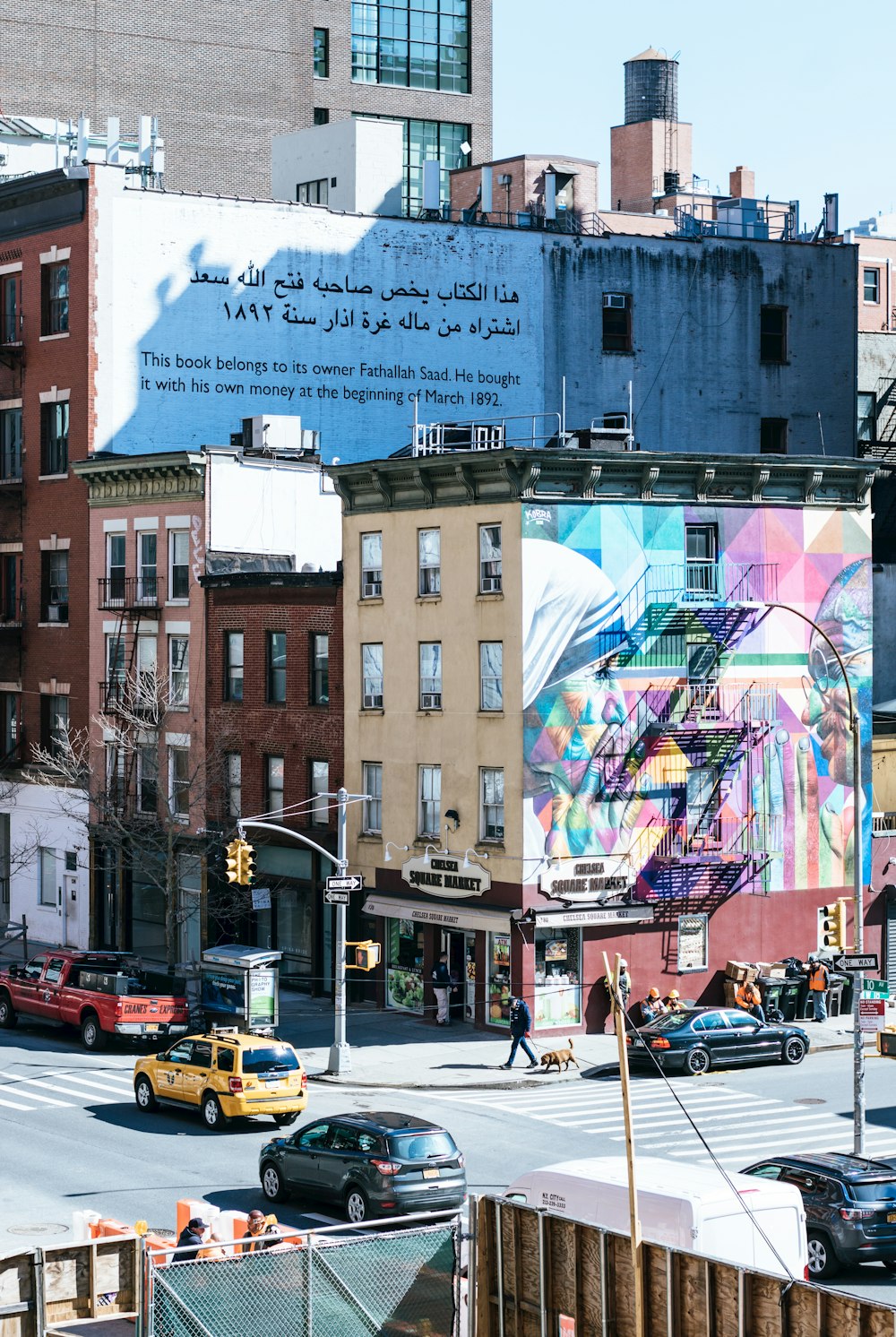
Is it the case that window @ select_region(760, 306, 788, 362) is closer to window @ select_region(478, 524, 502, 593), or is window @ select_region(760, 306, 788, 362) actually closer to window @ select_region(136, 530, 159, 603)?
window @ select_region(136, 530, 159, 603)

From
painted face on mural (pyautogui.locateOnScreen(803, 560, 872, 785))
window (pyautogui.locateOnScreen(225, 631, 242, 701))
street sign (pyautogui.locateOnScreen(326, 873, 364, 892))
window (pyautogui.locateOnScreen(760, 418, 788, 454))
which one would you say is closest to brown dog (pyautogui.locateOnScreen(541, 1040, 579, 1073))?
street sign (pyautogui.locateOnScreen(326, 873, 364, 892))

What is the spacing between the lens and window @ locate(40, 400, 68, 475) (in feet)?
204

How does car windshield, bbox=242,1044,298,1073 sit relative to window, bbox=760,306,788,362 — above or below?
below

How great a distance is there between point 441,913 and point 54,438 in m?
22.3

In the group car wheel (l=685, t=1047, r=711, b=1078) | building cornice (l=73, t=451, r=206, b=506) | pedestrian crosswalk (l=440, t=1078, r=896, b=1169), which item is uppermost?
building cornice (l=73, t=451, r=206, b=506)

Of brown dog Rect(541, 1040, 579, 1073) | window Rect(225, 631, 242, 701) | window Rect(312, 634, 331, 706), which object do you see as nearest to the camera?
brown dog Rect(541, 1040, 579, 1073)

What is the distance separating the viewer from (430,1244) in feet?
65.7

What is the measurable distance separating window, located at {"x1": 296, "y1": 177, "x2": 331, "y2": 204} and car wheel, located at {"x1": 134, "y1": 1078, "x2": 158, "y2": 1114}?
41806 mm

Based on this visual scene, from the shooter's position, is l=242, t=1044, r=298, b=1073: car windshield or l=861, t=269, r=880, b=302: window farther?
l=861, t=269, r=880, b=302: window

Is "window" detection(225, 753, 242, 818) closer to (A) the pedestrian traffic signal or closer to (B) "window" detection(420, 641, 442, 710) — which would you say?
(B) "window" detection(420, 641, 442, 710)

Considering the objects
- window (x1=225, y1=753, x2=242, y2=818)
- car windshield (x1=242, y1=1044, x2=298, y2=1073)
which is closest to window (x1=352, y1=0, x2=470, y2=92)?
window (x1=225, y1=753, x2=242, y2=818)

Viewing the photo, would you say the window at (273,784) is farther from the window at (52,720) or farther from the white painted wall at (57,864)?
the window at (52,720)

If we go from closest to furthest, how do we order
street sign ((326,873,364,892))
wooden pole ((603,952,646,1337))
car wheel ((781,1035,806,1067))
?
wooden pole ((603,952,646,1337))
street sign ((326,873,364,892))
car wheel ((781,1035,806,1067))

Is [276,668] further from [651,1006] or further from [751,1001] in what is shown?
[751,1001]
